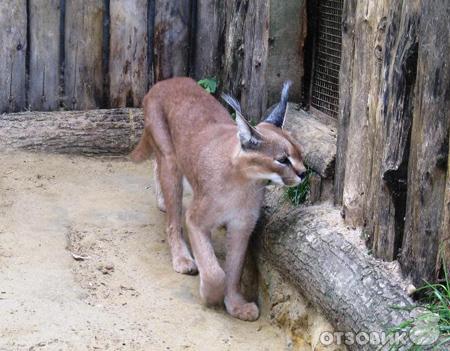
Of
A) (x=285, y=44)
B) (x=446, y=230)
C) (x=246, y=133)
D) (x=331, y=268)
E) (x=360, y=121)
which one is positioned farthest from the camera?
(x=285, y=44)

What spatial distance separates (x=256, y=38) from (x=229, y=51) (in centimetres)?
62

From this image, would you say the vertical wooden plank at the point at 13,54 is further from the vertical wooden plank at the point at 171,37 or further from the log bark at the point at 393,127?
the log bark at the point at 393,127

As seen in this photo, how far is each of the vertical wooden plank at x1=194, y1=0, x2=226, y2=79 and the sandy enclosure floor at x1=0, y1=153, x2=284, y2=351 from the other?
1.27 meters

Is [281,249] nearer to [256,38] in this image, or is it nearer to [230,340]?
[230,340]

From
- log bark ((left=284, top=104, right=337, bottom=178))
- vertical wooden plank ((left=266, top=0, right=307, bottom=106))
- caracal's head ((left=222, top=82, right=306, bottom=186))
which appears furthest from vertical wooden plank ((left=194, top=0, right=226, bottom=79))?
caracal's head ((left=222, top=82, right=306, bottom=186))

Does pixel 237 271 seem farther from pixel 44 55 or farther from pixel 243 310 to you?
pixel 44 55

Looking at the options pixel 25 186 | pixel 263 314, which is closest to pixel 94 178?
pixel 25 186

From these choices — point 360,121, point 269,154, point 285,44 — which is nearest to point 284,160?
point 269,154

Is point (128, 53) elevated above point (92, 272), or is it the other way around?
point (128, 53)

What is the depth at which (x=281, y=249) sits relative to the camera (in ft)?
19.6

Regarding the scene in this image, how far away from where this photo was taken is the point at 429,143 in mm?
4676

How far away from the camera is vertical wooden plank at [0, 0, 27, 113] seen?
8.14 meters

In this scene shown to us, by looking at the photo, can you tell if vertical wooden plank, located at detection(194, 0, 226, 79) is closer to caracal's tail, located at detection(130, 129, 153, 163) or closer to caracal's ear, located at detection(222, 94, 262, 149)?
caracal's tail, located at detection(130, 129, 153, 163)

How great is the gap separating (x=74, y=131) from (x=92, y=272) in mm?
2268
